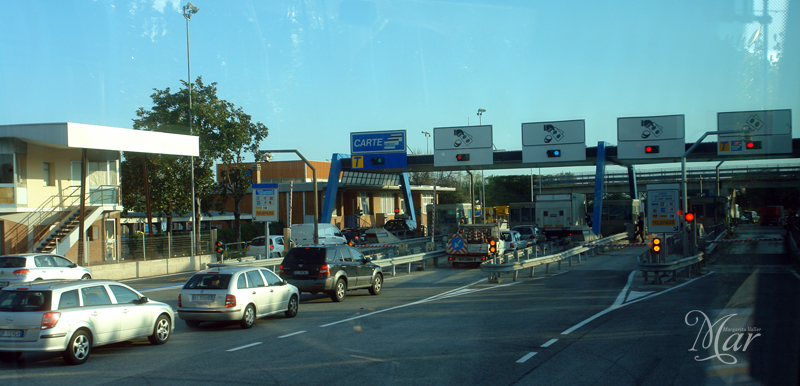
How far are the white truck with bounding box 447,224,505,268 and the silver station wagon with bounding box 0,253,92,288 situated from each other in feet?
49.7

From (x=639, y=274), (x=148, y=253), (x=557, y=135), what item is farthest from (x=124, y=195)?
(x=639, y=274)

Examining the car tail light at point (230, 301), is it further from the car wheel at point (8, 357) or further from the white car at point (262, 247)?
the white car at point (262, 247)

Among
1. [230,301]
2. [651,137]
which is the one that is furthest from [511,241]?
[230,301]

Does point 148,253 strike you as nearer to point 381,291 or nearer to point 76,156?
point 76,156

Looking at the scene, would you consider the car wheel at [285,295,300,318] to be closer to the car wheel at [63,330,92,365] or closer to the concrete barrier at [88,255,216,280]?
the car wheel at [63,330,92,365]

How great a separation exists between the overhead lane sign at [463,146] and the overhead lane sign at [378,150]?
2.08m

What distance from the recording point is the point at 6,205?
2723 centimetres

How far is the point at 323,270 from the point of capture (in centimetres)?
1753

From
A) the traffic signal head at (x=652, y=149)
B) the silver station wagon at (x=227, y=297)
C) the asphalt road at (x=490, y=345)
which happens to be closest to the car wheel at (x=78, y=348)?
the asphalt road at (x=490, y=345)

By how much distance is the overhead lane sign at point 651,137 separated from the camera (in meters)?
34.0

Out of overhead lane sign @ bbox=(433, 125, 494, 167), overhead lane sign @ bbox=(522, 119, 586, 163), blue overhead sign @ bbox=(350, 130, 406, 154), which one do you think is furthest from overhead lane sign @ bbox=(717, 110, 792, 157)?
blue overhead sign @ bbox=(350, 130, 406, 154)

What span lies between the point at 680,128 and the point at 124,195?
32.3m

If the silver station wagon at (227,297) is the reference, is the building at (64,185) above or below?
above

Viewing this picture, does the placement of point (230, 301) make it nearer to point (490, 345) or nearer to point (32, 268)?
point (490, 345)
